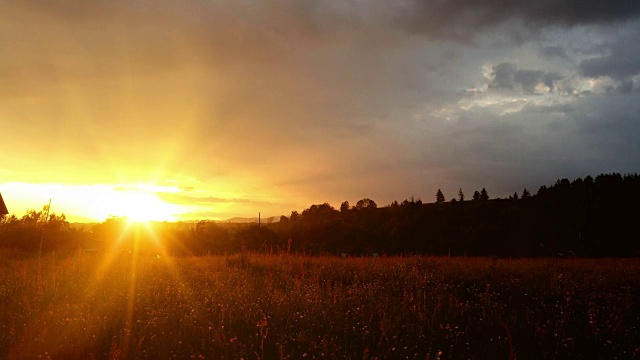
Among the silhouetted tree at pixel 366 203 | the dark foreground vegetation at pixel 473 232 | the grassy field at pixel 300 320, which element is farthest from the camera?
the silhouetted tree at pixel 366 203

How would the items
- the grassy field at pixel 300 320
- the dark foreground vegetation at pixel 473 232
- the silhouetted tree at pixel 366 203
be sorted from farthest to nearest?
1. the silhouetted tree at pixel 366 203
2. the dark foreground vegetation at pixel 473 232
3. the grassy field at pixel 300 320

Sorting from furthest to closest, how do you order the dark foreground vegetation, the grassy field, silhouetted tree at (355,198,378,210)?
silhouetted tree at (355,198,378,210)
the dark foreground vegetation
the grassy field

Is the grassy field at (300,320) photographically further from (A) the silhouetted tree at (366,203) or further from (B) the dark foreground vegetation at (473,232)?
(A) the silhouetted tree at (366,203)

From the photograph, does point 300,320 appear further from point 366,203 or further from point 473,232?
point 366,203

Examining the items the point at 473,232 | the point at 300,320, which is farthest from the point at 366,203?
the point at 300,320

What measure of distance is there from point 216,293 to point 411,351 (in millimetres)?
3928

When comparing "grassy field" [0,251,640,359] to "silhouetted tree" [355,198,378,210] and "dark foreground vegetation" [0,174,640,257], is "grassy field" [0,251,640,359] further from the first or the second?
"silhouetted tree" [355,198,378,210]

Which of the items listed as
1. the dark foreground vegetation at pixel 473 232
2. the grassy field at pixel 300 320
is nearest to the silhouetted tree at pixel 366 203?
the dark foreground vegetation at pixel 473 232

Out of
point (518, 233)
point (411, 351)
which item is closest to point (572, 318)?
point (411, 351)

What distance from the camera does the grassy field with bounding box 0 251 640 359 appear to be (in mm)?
4777

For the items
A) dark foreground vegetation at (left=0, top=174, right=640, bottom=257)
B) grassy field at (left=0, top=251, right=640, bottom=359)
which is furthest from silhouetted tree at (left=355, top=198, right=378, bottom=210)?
grassy field at (left=0, top=251, right=640, bottom=359)

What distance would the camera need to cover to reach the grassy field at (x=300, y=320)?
4.78 metres

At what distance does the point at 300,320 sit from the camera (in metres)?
5.73

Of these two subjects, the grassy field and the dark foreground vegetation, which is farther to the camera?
the dark foreground vegetation
